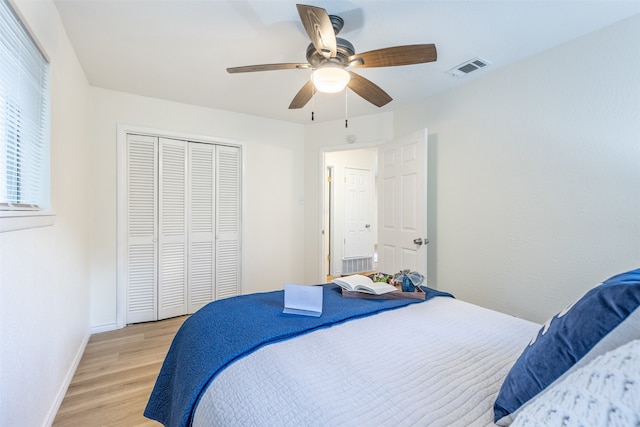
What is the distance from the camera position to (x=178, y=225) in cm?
321

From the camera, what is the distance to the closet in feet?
9.84

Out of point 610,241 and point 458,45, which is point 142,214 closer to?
point 458,45

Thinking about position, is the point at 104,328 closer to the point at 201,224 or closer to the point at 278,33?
the point at 201,224

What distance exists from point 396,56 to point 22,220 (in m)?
2.02

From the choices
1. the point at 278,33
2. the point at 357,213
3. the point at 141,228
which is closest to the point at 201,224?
the point at 141,228

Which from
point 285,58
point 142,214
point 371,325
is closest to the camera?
point 371,325

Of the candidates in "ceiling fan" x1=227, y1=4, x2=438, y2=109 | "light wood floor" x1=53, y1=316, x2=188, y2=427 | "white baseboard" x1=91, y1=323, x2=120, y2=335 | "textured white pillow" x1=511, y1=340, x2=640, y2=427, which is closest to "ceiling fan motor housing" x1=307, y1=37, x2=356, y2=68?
"ceiling fan" x1=227, y1=4, x2=438, y2=109

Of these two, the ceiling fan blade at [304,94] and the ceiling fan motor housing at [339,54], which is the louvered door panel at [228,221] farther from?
the ceiling fan motor housing at [339,54]

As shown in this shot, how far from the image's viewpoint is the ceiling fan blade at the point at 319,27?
1310 millimetres

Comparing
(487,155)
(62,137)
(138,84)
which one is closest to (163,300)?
(62,137)

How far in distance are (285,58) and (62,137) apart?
64.7 inches

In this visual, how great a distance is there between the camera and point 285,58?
88.1 inches

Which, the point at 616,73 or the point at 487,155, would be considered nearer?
the point at 616,73

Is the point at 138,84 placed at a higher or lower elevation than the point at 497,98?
higher
